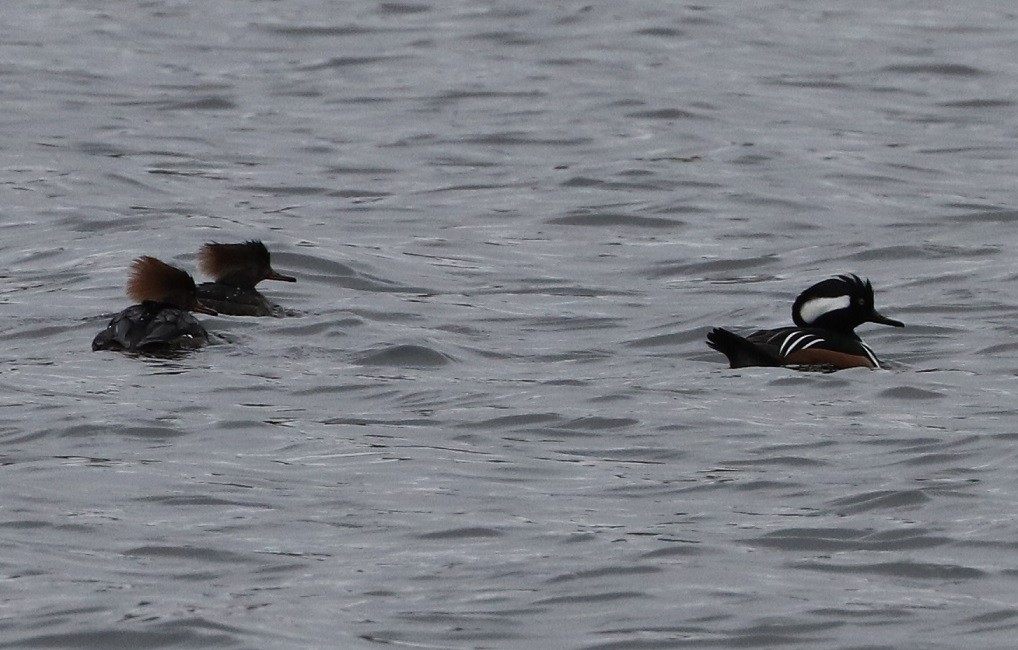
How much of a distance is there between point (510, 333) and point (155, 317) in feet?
6.39

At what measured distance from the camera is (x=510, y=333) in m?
10.7

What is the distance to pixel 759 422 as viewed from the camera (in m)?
8.48

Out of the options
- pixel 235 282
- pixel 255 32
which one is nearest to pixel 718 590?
pixel 235 282

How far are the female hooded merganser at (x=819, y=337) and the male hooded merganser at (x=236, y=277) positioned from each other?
249 cm

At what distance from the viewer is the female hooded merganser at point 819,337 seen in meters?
9.54

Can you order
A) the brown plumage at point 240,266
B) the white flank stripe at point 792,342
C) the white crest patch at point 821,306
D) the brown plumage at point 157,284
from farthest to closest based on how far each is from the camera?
the brown plumage at point 240,266 < the brown plumage at point 157,284 < the white crest patch at point 821,306 < the white flank stripe at point 792,342

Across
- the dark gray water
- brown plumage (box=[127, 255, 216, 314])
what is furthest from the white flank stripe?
brown plumage (box=[127, 255, 216, 314])

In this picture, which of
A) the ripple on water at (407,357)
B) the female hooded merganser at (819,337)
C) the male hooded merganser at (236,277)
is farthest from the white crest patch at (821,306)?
the male hooded merganser at (236,277)

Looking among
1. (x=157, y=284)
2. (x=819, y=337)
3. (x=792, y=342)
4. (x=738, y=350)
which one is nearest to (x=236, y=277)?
(x=157, y=284)

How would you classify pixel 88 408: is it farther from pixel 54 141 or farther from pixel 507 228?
pixel 54 141

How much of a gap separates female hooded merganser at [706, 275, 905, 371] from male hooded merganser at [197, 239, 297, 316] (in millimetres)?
2492

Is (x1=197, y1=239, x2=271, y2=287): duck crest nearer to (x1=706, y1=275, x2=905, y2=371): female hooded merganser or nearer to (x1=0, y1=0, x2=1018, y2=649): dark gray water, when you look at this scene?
(x1=0, y1=0, x2=1018, y2=649): dark gray water

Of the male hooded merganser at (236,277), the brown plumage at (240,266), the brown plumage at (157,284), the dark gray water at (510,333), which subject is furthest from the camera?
the brown plumage at (240,266)

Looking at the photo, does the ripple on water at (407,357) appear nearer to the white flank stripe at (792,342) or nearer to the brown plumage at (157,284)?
the brown plumage at (157,284)
